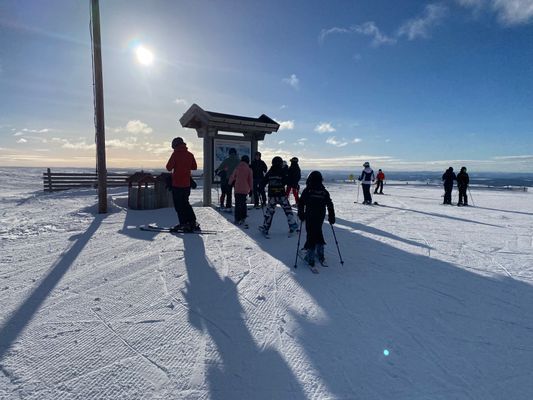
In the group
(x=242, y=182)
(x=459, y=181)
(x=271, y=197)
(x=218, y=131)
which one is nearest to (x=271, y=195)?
(x=271, y=197)

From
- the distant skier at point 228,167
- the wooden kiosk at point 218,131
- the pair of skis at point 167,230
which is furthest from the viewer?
the wooden kiosk at point 218,131

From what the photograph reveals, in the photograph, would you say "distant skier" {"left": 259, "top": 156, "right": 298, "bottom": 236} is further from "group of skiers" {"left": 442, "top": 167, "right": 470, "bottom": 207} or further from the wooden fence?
the wooden fence

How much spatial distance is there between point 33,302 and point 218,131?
892 centimetres

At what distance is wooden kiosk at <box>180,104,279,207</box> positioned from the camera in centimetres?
1055

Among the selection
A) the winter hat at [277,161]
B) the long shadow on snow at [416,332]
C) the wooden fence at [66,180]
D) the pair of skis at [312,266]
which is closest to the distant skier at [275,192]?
the winter hat at [277,161]

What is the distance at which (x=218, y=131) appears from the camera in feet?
36.9

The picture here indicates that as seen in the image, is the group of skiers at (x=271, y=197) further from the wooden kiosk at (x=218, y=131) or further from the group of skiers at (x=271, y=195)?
the wooden kiosk at (x=218, y=131)

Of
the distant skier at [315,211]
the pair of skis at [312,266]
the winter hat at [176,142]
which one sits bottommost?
the pair of skis at [312,266]

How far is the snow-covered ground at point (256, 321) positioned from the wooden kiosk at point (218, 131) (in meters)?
5.19

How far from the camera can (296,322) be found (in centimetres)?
308

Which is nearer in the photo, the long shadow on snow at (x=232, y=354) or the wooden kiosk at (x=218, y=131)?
the long shadow on snow at (x=232, y=354)

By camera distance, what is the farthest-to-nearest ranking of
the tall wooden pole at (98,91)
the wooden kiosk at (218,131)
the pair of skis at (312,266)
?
the wooden kiosk at (218,131), the tall wooden pole at (98,91), the pair of skis at (312,266)

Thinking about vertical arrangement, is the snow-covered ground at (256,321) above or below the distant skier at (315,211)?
below

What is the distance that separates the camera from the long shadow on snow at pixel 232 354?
7.00 ft
